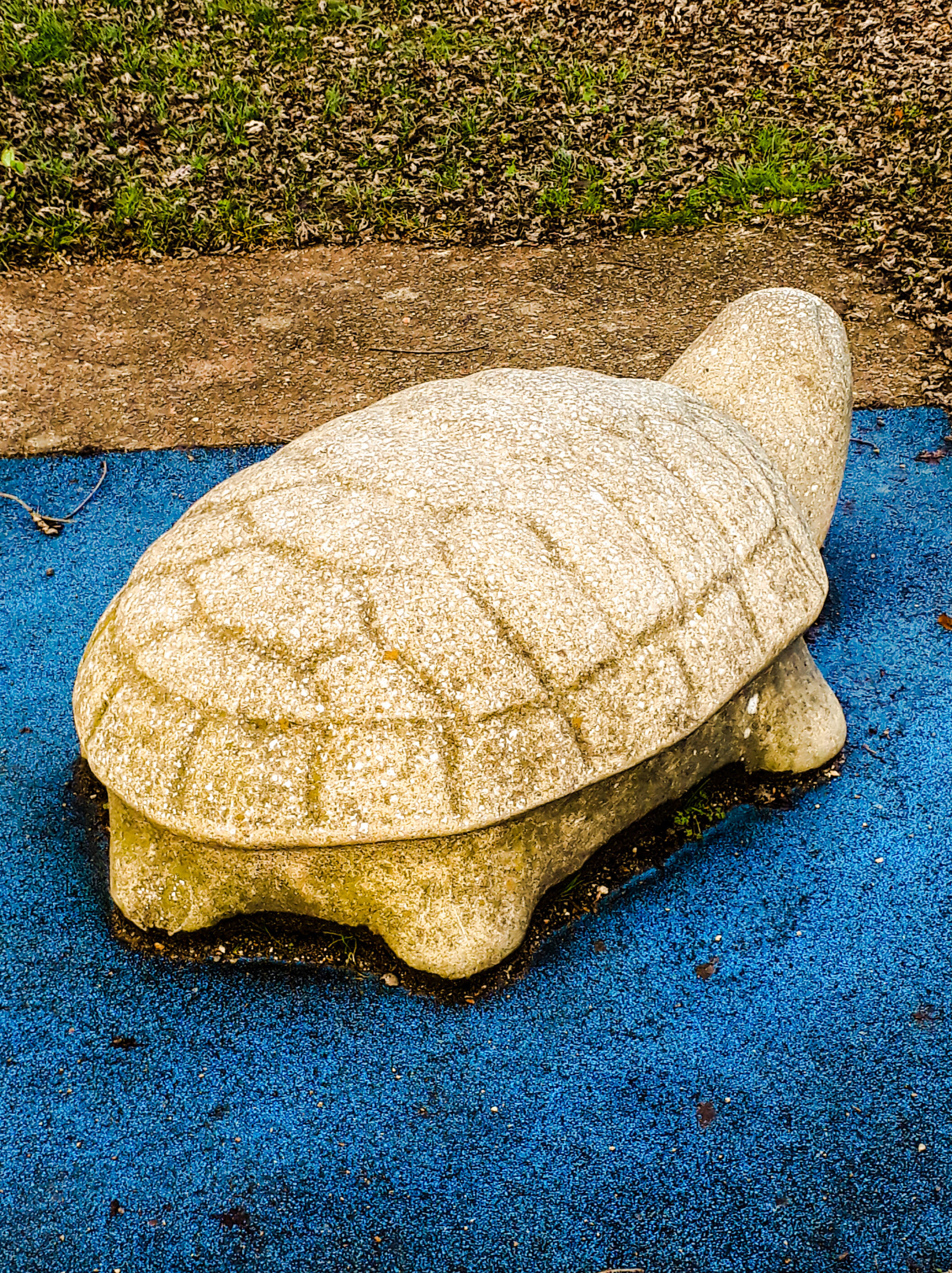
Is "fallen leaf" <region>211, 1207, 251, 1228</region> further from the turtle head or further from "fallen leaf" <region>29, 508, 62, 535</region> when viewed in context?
"fallen leaf" <region>29, 508, 62, 535</region>

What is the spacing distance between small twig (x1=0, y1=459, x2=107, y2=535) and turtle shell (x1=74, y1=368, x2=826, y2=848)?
5.65ft

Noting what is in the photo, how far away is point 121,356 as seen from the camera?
480 centimetres

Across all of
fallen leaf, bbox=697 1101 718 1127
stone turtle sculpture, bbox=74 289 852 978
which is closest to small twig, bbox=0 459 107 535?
stone turtle sculpture, bbox=74 289 852 978

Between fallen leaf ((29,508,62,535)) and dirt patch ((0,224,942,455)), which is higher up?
dirt patch ((0,224,942,455))

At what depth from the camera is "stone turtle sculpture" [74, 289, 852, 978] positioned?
1900 millimetres

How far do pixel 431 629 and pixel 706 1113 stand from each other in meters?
1.20

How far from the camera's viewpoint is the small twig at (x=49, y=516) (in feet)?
12.3

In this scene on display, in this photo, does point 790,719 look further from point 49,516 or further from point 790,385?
point 49,516

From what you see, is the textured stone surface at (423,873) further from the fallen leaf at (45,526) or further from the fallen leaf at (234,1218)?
the fallen leaf at (45,526)

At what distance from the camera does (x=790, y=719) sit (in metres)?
2.62

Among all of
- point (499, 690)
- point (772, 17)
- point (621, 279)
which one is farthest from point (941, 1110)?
point (772, 17)

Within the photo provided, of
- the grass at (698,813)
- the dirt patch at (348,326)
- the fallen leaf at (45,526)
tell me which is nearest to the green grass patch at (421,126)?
the dirt patch at (348,326)

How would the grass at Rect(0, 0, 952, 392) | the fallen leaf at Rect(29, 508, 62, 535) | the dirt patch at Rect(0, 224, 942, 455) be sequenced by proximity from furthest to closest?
the grass at Rect(0, 0, 952, 392) < the dirt patch at Rect(0, 224, 942, 455) < the fallen leaf at Rect(29, 508, 62, 535)

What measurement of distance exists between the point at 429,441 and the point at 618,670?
702 millimetres
